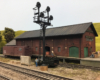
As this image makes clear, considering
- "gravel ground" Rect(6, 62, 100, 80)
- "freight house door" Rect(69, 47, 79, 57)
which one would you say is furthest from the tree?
"gravel ground" Rect(6, 62, 100, 80)

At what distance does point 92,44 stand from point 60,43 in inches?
299

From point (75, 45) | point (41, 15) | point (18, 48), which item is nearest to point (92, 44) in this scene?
point (75, 45)

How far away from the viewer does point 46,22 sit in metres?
17.0

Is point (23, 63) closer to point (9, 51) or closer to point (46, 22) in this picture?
point (46, 22)

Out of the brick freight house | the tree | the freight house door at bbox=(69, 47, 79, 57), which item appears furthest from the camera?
the tree

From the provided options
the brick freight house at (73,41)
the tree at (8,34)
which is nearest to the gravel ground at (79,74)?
the brick freight house at (73,41)

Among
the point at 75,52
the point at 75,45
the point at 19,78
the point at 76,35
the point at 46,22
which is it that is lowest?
the point at 19,78

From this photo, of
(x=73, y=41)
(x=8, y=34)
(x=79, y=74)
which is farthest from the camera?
(x=8, y=34)

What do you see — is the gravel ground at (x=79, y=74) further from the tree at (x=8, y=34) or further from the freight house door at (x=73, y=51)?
the tree at (x=8, y=34)

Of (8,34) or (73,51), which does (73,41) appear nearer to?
(73,51)

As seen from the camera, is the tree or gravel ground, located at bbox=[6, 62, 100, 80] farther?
the tree

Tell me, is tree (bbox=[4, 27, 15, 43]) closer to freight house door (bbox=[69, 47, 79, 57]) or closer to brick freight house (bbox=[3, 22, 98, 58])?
brick freight house (bbox=[3, 22, 98, 58])

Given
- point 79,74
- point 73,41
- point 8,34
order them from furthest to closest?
point 8,34 → point 73,41 → point 79,74

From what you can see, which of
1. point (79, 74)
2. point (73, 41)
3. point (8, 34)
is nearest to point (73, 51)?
point (73, 41)
